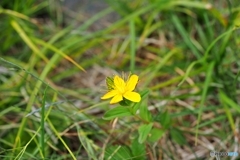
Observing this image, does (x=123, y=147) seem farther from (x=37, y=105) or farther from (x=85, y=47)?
(x=85, y=47)

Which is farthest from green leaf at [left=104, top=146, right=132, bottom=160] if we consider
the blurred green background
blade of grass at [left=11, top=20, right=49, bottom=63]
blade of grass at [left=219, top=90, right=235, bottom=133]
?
blade of grass at [left=11, top=20, right=49, bottom=63]

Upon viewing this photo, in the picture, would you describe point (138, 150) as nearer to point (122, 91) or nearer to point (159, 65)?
point (122, 91)

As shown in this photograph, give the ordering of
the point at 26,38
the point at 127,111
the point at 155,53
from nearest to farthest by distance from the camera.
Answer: the point at 127,111
the point at 26,38
the point at 155,53

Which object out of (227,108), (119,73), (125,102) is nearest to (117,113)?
(125,102)

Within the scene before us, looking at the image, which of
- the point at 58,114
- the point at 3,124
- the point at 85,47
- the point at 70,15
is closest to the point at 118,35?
the point at 85,47

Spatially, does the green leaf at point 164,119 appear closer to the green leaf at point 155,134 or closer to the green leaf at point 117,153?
the green leaf at point 155,134

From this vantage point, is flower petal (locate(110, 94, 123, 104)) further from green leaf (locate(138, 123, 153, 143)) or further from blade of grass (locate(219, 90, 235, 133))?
blade of grass (locate(219, 90, 235, 133))
